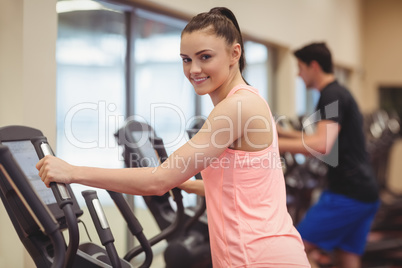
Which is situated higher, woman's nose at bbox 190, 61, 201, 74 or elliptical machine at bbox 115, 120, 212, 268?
woman's nose at bbox 190, 61, 201, 74

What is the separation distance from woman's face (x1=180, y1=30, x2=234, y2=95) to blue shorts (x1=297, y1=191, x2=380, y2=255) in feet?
5.68

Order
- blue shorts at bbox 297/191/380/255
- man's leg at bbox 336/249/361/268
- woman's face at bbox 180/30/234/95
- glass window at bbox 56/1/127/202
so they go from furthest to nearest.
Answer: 1. glass window at bbox 56/1/127/202
2. man's leg at bbox 336/249/361/268
3. blue shorts at bbox 297/191/380/255
4. woman's face at bbox 180/30/234/95

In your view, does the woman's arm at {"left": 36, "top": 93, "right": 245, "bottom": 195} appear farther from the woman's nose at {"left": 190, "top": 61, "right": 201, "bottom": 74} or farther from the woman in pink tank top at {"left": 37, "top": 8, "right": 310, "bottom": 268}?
the woman's nose at {"left": 190, "top": 61, "right": 201, "bottom": 74}

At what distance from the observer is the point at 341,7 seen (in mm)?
8250

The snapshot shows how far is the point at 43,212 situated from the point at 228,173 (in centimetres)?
52

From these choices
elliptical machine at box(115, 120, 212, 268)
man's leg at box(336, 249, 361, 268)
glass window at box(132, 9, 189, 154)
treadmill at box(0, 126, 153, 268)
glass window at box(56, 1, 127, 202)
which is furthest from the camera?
glass window at box(132, 9, 189, 154)

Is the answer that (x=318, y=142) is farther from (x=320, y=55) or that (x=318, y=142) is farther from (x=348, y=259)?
(x=348, y=259)

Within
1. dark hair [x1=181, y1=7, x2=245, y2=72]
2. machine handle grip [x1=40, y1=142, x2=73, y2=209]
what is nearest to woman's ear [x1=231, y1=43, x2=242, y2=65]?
dark hair [x1=181, y1=7, x2=245, y2=72]

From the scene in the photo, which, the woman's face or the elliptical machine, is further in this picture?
the elliptical machine

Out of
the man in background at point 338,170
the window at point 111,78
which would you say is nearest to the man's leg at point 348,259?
the man in background at point 338,170

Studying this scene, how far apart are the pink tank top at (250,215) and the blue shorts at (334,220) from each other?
1.58 m

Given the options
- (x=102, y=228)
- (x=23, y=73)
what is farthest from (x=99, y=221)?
(x=23, y=73)

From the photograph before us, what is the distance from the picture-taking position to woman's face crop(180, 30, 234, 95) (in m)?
1.43

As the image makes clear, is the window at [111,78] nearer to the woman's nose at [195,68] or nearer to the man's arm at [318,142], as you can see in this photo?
the man's arm at [318,142]
